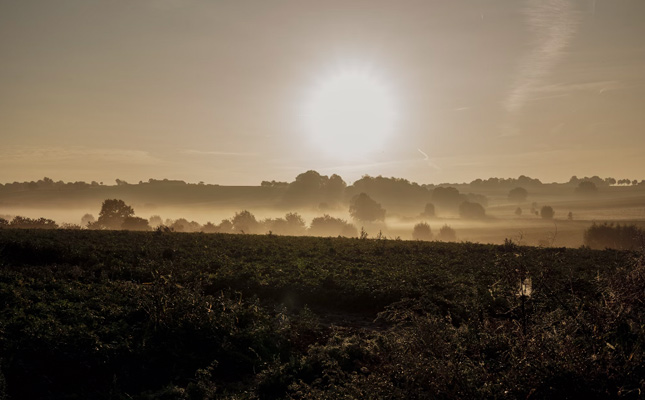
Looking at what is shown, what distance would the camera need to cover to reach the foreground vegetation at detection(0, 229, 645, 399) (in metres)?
7.23

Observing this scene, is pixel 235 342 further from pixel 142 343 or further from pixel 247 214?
pixel 247 214

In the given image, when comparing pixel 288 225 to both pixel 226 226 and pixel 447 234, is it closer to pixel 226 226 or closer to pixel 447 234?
pixel 226 226

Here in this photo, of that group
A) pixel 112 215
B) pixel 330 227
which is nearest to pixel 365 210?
pixel 330 227

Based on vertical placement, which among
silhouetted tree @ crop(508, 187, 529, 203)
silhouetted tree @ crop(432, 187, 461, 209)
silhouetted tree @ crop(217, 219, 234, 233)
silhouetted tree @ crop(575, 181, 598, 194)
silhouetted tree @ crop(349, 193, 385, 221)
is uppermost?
silhouetted tree @ crop(575, 181, 598, 194)

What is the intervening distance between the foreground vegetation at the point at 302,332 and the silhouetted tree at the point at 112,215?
59.4 meters

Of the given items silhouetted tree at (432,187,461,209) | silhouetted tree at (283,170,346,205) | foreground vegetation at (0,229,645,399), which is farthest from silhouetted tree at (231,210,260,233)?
foreground vegetation at (0,229,645,399)

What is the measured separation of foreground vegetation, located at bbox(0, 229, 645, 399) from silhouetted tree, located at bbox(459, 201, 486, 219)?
11667 centimetres

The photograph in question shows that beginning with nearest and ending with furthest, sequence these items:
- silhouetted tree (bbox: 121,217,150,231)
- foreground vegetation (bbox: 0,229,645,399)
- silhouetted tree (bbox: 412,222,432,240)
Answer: foreground vegetation (bbox: 0,229,645,399) < silhouetted tree (bbox: 121,217,150,231) < silhouetted tree (bbox: 412,222,432,240)

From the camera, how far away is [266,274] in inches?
813

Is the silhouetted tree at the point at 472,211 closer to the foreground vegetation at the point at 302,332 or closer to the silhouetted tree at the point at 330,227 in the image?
the silhouetted tree at the point at 330,227

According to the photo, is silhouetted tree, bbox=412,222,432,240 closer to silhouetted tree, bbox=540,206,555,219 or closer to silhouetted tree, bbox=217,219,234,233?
silhouetted tree, bbox=540,206,555,219

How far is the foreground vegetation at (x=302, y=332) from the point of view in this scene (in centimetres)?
723

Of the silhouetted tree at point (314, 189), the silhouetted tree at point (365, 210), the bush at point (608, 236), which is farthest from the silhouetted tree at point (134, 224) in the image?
the silhouetted tree at point (314, 189)

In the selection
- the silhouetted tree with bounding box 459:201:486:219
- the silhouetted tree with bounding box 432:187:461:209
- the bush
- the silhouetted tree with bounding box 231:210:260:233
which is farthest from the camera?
the silhouetted tree with bounding box 432:187:461:209
